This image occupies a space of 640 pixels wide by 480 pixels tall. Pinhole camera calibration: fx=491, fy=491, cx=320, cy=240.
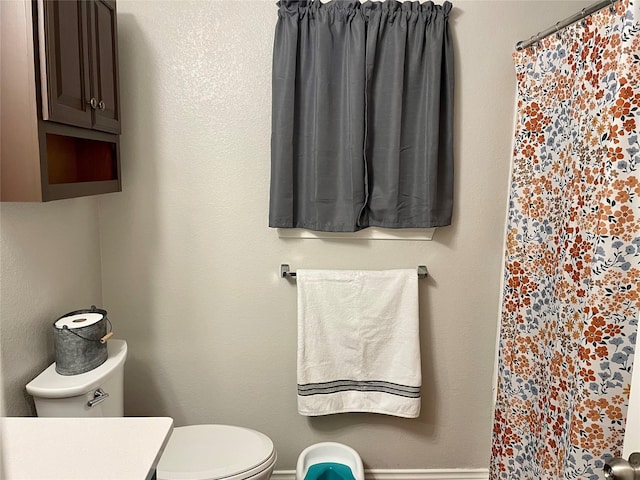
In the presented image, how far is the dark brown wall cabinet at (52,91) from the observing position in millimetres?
1137

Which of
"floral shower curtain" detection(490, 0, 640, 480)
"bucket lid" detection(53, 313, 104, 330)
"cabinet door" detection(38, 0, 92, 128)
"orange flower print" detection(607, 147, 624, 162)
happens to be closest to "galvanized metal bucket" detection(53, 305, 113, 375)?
"bucket lid" detection(53, 313, 104, 330)

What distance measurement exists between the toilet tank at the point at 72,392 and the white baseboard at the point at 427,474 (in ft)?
3.26

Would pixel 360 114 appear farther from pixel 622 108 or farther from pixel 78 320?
pixel 78 320

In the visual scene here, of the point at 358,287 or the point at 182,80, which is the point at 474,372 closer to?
the point at 358,287

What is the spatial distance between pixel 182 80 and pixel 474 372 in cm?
170

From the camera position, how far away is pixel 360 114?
6.09ft

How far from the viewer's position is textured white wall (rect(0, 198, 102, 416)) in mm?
1345

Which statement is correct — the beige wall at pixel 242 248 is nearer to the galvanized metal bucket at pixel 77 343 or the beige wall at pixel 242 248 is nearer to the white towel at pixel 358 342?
the white towel at pixel 358 342

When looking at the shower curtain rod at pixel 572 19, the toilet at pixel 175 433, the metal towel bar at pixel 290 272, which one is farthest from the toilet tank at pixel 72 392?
the shower curtain rod at pixel 572 19

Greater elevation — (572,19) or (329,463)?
(572,19)

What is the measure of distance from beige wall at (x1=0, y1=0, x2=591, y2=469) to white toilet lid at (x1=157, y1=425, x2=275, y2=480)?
29cm

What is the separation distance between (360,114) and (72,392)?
1326mm

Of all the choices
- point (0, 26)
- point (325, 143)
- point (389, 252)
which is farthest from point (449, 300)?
point (0, 26)

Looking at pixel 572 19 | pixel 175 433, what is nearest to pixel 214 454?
pixel 175 433
